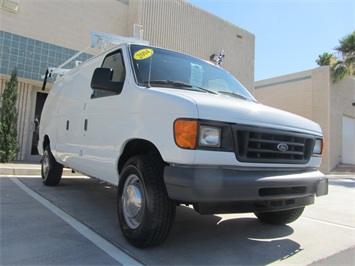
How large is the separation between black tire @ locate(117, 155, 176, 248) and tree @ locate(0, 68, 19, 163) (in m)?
7.92

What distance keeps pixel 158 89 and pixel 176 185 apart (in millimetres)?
1101

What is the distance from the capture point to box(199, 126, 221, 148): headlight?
287cm

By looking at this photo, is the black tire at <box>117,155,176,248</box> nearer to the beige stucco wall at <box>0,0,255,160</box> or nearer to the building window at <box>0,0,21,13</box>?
the beige stucco wall at <box>0,0,255,160</box>

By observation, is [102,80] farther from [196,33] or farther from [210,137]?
[196,33]

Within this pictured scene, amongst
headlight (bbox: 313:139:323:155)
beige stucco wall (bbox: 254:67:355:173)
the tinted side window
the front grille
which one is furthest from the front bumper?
beige stucco wall (bbox: 254:67:355:173)

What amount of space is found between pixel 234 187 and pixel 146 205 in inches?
33.5

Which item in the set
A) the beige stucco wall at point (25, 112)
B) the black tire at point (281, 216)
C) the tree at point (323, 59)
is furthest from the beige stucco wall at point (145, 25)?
the tree at point (323, 59)

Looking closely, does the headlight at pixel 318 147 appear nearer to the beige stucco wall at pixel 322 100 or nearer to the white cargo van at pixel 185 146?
the white cargo van at pixel 185 146

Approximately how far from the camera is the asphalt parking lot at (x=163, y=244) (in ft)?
10.2

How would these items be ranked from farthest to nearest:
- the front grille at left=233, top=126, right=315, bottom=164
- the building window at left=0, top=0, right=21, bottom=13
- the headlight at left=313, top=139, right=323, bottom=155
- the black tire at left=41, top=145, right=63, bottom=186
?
the building window at left=0, top=0, right=21, bottom=13 → the black tire at left=41, top=145, right=63, bottom=186 → the headlight at left=313, top=139, right=323, bottom=155 → the front grille at left=233, top=126, right=315, bottom=164

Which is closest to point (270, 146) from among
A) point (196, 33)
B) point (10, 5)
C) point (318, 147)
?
point (318, 147)

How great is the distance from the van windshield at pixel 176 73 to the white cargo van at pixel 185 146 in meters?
0.01

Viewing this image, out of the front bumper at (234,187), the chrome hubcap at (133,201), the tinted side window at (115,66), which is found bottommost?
the chrome hubcap at (133,201)

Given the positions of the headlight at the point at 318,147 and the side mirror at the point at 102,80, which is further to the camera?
the headlight at the point at 318,147
